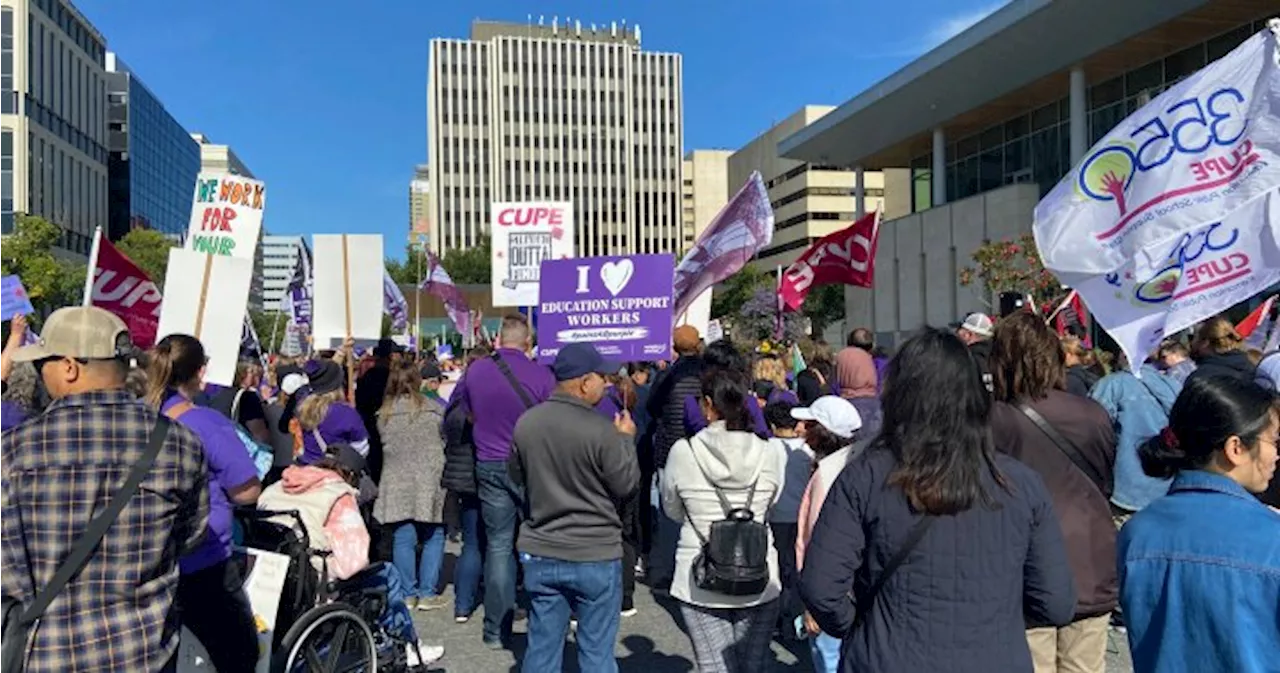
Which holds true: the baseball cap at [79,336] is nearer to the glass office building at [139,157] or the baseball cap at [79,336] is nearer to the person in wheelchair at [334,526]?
the person in wheelchair at [334,526]

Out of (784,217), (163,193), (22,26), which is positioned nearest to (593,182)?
(784,217)

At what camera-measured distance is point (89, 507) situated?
300 centimetres

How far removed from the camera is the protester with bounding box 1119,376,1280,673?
2.26 metres

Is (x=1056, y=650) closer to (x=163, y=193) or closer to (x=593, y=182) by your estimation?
(x=163, y=193)

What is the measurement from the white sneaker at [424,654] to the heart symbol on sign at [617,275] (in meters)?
2.77

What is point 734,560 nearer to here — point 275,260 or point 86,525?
point 86,525

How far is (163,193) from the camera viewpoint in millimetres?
89625

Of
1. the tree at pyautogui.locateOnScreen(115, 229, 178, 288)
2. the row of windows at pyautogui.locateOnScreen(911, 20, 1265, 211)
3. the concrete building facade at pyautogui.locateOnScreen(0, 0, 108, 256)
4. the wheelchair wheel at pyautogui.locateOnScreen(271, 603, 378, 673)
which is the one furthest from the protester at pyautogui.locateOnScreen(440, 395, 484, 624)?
the concrete building facade at pyautogui.locateOnScreen(0, 0, 108, 256)

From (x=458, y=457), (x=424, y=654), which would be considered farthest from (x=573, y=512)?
(x=458, y=457)

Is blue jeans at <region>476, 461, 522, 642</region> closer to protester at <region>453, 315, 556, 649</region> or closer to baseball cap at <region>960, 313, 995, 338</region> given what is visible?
protester at <region>453, 315, 556, 649</region>

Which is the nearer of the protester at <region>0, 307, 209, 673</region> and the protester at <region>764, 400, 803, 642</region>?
the protester at <region>0, 307, 209, 673</region>

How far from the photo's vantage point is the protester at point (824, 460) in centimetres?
399

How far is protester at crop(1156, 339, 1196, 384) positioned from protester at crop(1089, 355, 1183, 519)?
1.12 m

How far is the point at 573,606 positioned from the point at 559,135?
131718 mm
